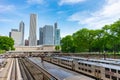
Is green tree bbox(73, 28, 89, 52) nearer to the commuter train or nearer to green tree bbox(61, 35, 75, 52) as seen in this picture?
green tree bbox(61, 35, 75, 52)

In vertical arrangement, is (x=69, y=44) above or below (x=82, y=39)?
below

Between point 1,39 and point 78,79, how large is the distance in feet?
404

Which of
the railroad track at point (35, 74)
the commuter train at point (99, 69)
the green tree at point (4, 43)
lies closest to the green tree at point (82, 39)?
the green tree at point (4, 43)

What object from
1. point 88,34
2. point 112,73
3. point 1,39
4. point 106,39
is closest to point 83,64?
point 112,73

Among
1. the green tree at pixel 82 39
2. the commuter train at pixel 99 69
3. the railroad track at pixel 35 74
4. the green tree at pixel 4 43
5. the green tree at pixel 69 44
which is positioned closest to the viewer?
the railroad track at pixel 35 74

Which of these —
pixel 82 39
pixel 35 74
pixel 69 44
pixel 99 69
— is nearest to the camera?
pixel 35 74

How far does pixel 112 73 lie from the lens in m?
25.7

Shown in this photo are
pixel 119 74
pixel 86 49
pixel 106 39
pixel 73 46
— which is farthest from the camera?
pixel 73 46

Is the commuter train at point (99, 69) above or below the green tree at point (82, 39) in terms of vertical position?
below

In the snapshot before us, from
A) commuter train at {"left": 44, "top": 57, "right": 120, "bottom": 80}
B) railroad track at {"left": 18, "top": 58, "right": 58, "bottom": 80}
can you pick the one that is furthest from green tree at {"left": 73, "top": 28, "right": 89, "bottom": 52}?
railroad track at {"left": 18, "top": 58, "right": 58, "bottom": 80}

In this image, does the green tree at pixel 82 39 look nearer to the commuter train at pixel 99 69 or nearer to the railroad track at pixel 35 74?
the commuter train at pixel 99 69

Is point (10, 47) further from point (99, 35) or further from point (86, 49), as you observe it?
point (99, 35)

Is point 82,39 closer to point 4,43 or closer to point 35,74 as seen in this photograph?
point 4,43

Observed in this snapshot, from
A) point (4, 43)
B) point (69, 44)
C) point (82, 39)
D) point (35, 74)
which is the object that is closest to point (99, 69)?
point (35, 74)
